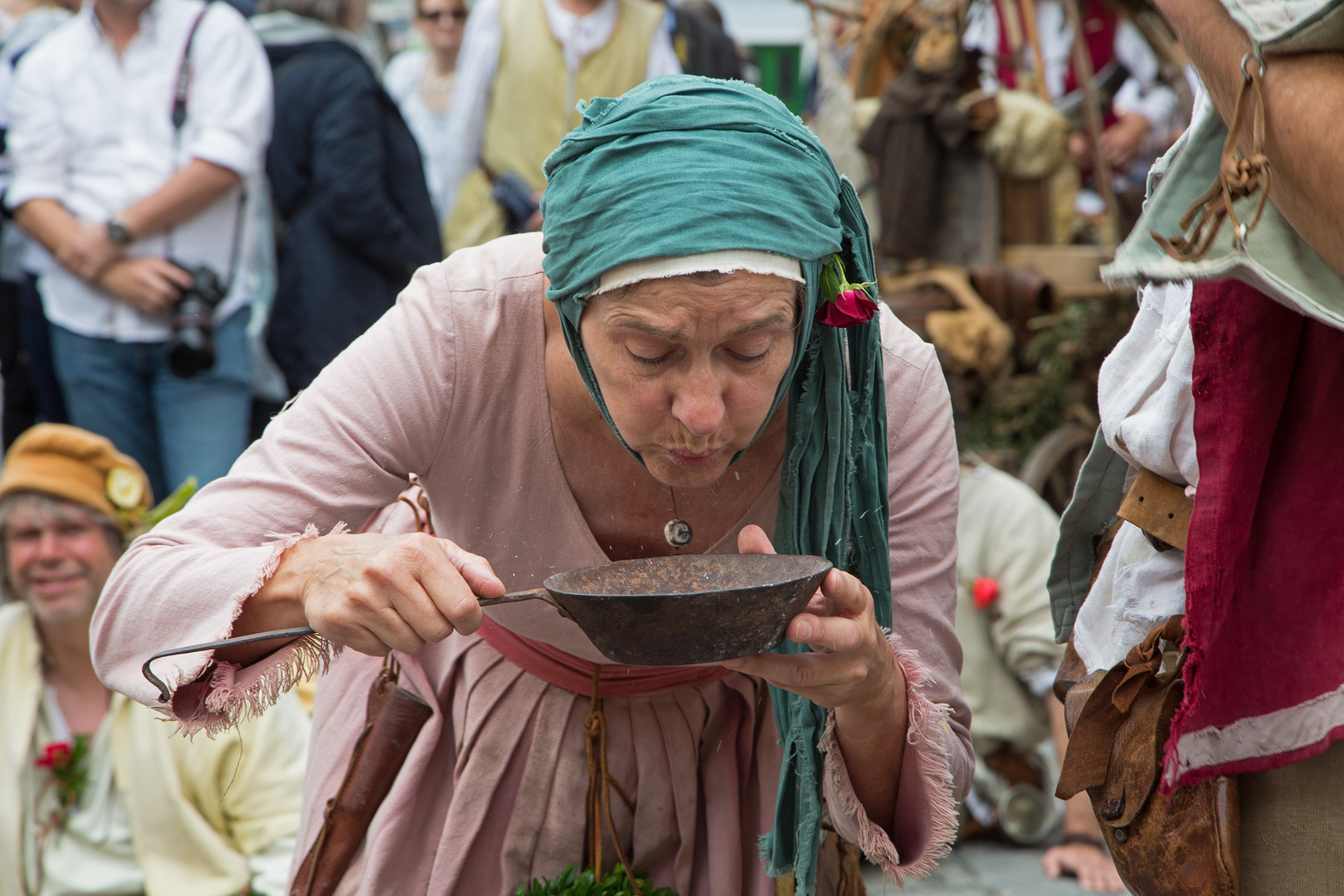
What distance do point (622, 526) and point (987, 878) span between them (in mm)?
2404

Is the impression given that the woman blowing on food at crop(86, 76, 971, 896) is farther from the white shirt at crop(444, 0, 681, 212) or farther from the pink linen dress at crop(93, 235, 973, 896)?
the white shirt at crop(444, 0, 681, 212)

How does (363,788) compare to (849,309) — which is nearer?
(849,309)

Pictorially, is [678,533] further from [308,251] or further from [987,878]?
[308,251]

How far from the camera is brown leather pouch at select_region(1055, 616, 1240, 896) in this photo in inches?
60.3

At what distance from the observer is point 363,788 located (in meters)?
2.04

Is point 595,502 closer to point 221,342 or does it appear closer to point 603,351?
point 603,351

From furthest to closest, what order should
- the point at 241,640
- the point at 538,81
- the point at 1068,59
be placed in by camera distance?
the point at 1068,59 < the point at 538,81 < the point at 241,640

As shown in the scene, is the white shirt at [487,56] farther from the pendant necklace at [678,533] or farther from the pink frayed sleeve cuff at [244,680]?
the pink frayed sleeve cuff at [244,680]

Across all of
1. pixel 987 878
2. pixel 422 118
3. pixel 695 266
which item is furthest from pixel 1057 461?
pixel 695 266

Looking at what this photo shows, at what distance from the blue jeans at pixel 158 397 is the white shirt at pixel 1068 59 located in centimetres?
422

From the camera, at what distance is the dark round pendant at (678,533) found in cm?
193

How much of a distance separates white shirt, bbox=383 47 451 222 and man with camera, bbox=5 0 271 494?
126cm

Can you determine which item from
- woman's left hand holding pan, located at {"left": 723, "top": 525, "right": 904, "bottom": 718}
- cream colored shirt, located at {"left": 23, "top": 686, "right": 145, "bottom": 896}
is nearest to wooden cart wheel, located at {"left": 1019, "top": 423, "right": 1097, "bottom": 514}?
cream colored shirt, located at {"left": 23, "top": 686, "right": 145, "bottom": 896}

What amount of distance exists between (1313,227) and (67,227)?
3739 mm
